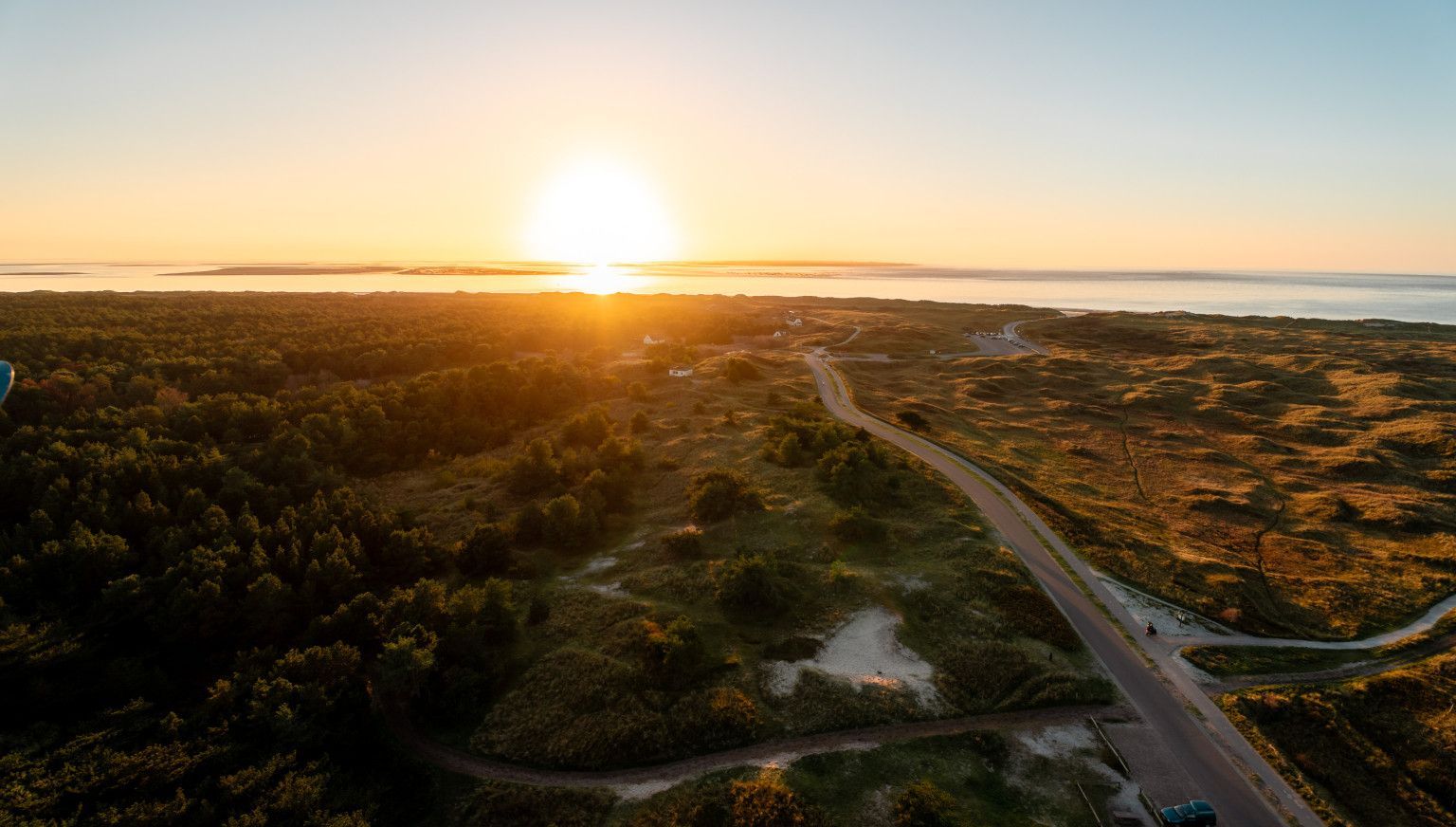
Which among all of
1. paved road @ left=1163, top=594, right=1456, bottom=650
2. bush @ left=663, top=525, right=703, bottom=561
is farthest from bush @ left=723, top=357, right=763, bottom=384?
paved road @ left=1163, top=594, right=1456, bottom=650

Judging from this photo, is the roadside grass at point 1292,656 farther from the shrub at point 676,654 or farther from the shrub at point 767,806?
the shrub at point 676,654

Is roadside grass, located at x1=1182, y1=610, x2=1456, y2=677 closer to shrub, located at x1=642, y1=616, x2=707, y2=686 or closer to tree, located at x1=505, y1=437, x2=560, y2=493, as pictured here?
shrub, located at x1=642, y1=616, x2=707, y2=686

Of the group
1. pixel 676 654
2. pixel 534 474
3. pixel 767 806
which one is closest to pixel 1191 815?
pixel 767 806

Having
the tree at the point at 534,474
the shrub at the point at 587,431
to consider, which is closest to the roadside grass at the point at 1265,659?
the tree at the point at 534,474

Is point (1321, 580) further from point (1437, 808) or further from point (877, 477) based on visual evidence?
point (877, 477)

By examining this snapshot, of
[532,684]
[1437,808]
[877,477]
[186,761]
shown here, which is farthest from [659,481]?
[1437,808]
